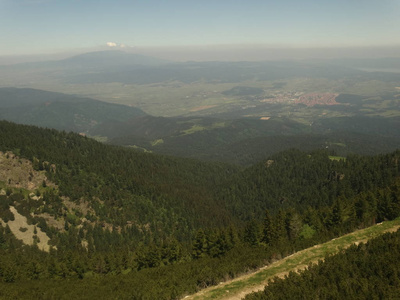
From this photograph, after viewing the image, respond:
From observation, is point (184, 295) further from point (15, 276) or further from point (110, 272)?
point (15, 276)

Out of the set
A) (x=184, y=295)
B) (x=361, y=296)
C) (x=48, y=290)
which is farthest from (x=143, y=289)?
(x=361, y=296)

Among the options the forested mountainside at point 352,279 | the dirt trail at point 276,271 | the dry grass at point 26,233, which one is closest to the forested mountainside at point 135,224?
the dry grass at point 26,233

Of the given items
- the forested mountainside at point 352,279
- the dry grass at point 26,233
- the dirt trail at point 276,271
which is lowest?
the dry grass at point 26,233

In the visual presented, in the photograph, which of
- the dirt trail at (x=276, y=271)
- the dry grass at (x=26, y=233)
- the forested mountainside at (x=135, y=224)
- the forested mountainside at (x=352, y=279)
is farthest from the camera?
the dry grass at (x=26, y=233)

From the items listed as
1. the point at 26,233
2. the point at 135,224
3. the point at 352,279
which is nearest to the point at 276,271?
the point at 352,279

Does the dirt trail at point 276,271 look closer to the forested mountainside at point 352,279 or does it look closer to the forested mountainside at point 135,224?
the forested mountainside at point 135,224

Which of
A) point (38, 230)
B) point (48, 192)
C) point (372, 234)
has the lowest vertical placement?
point (38, 230)

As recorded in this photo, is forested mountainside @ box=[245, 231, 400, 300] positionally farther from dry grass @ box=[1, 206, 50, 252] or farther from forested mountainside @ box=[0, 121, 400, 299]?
dry grass @ box=[1, 206, 50, 252]
